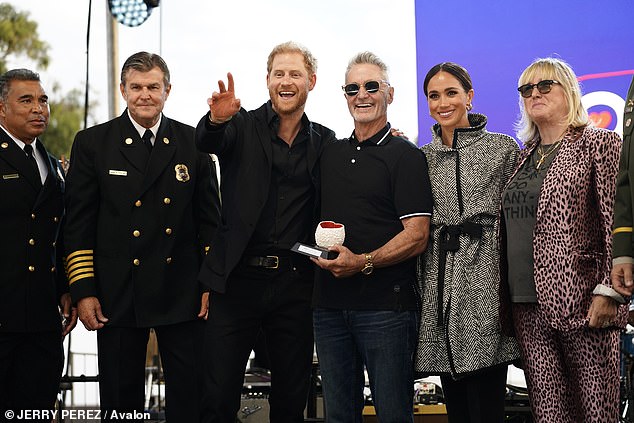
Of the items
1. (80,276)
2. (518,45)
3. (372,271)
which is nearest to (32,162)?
(80,276)

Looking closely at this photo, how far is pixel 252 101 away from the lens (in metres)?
6.04

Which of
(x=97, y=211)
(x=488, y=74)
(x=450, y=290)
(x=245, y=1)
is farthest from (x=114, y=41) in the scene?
(x=450, y=290)

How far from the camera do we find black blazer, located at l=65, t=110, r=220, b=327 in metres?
3.35

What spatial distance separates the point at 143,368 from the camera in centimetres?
338

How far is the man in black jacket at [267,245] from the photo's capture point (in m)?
3.19

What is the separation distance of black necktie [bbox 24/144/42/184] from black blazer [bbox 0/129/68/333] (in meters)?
0.02

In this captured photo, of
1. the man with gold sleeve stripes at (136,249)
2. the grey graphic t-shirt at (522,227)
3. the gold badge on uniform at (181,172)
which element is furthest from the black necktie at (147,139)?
the grey graphic t-shirt at (522,227)

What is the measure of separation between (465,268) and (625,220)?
0.58m

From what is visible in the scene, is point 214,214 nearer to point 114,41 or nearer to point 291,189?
point 291,189

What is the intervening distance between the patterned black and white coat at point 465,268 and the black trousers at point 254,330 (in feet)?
1.53

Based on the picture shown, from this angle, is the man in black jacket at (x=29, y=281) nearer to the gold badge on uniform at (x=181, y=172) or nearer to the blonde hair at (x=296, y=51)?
the gold badge on uniform at (x=181, y=172)

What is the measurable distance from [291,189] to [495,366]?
960 millimetres

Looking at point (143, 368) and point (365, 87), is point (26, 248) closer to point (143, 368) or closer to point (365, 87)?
point (143, 368)

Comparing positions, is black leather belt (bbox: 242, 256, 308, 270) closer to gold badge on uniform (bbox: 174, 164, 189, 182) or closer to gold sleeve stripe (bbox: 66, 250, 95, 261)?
gold badge on uniform (bbox: 174, 164, 189, 182)
